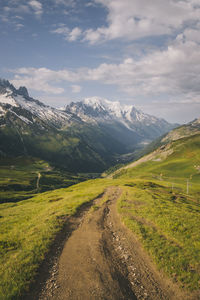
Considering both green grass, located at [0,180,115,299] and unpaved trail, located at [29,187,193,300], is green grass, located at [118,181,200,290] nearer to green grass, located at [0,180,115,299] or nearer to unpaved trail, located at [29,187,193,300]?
unpaved trail, located at [29,187,193,300]

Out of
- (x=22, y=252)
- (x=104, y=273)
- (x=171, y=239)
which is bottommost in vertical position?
(x=171, y=239)

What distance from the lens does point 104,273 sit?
14.1 metres

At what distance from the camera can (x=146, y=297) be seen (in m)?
12.5

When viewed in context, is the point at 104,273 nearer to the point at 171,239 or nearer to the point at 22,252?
the point at 22,252

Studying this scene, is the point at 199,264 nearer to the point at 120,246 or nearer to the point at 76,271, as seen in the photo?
the point at 120,246

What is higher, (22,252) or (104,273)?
(22,252)

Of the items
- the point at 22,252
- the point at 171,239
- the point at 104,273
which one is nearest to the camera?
the point at 104,273

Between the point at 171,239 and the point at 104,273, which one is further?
the point at 171,239

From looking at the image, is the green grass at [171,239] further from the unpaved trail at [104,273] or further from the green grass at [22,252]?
the green grass at [22,252]

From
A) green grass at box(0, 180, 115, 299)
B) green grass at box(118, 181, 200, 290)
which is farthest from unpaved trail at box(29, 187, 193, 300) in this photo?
green grass at box(0, 180, 115, 299)

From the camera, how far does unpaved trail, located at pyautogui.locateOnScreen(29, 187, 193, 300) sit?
12.1 meters

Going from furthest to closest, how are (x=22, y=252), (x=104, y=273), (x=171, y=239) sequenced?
(x=171, y=239)
(x=22, y=252)
(x=104, y=273)

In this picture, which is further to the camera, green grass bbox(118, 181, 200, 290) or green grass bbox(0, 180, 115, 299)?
green grass bbox(118, 181, 200, 290)

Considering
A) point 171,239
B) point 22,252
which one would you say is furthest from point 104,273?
point 171,239
